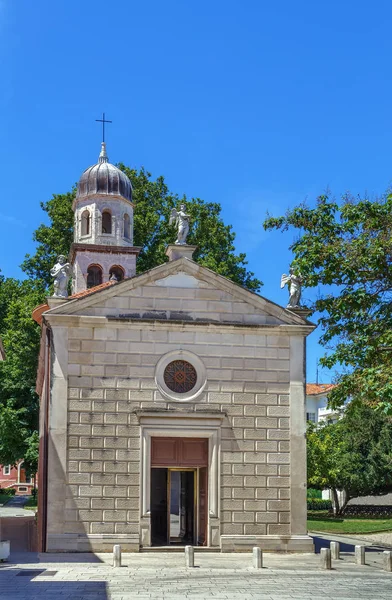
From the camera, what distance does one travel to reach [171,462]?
82.3 ft

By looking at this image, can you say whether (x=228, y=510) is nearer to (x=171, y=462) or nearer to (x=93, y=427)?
(x=171, y=462)

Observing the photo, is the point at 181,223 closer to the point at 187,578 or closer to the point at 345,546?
the point at 187,578

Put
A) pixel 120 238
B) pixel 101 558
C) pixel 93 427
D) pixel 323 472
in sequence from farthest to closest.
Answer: pixel 323 472
pixel 120 238
pixel 93 427
pixel 101 558

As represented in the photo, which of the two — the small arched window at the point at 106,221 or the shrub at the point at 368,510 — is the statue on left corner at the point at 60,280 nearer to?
the small arched window at the point at 106,221

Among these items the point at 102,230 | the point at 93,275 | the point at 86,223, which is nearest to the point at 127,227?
the point at 102,230

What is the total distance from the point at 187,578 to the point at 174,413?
20.3ft

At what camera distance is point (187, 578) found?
1947 cm

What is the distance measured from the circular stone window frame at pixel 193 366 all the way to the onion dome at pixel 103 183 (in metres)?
12.1

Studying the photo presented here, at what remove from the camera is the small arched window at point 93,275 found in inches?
1367

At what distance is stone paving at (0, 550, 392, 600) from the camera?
1697 centimetres

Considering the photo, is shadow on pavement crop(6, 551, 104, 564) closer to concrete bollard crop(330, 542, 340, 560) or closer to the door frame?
the door frame

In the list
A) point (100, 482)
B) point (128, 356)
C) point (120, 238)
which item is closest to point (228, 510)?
point (100, 482)

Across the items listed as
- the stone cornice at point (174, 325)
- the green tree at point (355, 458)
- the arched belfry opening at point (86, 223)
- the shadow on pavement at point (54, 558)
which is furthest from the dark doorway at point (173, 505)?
the green tree at point (355, 458)

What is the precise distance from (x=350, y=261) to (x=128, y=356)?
6914mm
